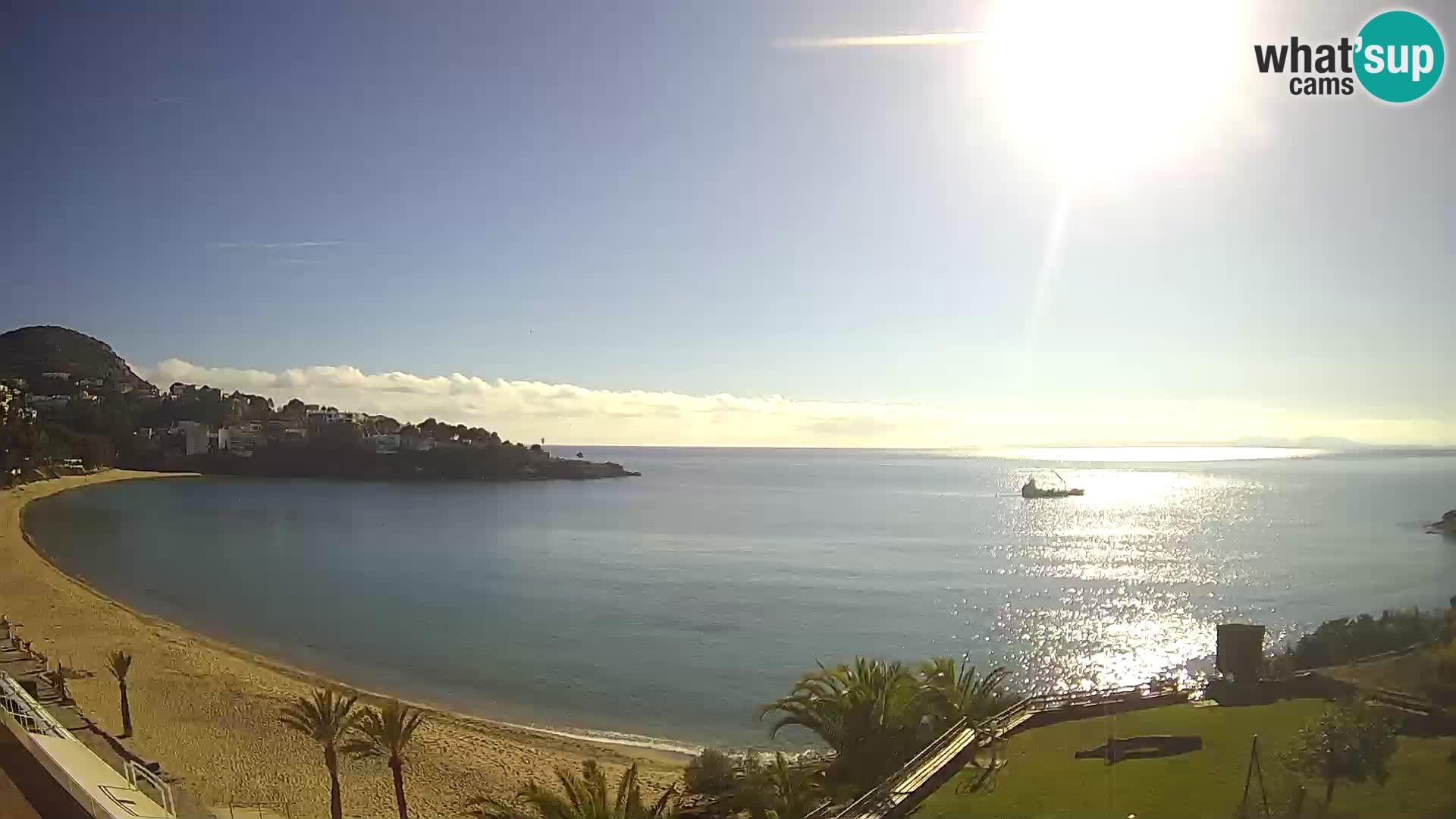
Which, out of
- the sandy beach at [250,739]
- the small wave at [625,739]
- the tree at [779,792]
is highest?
the tree at [779,792]

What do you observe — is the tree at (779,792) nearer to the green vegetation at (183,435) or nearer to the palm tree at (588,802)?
the palm tree at (588,802)

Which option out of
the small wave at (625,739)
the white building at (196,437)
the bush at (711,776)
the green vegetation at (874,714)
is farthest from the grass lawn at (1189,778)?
the white building at (196,437)

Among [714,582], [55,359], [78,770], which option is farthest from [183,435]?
[78,770]

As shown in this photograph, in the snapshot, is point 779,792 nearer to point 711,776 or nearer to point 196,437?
point 711,776

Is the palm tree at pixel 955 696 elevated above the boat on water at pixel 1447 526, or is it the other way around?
the boat on water at pixel 1447 526

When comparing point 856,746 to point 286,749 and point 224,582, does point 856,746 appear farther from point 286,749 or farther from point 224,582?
point 224,582
